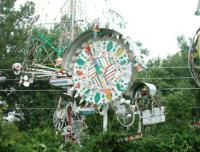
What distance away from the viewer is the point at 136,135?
1677 centimetres

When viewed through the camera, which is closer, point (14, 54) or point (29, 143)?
point (29, 143)

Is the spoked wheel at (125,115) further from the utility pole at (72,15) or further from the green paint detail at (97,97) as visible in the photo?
the utility pole at (72,15)

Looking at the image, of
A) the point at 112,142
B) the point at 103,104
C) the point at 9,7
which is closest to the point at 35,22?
the point at 103,104

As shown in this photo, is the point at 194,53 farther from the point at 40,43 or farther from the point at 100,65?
the point at 40,43

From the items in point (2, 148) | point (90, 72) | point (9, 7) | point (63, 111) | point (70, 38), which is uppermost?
point (9, 7)

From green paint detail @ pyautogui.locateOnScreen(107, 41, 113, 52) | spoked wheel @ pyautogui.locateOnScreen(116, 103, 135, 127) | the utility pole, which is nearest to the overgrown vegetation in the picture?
spoked wheel @ pyautogui.locateOnScreen(116, 103, 135, 127)

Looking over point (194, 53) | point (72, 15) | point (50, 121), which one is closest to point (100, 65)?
point (72, 15)

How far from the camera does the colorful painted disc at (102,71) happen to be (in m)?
18.2

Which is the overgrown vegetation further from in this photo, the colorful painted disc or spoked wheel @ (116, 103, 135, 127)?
the colorful painted disc

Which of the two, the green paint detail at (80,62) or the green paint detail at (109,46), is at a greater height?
the green paint detail at (109,46)

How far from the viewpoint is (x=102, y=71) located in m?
18.5

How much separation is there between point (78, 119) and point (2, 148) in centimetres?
592

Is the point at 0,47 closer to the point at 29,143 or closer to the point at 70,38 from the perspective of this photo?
the point at 70,38

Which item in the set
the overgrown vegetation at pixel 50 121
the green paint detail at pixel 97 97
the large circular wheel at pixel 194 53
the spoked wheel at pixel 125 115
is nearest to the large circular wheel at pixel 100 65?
the green paint detail at pixel 97 97
